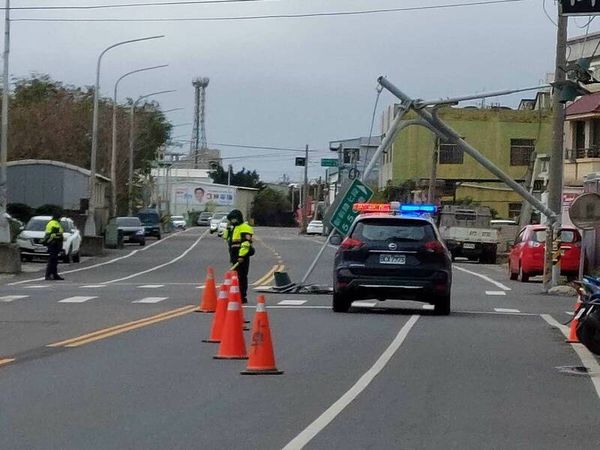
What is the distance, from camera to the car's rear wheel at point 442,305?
2117 centimetres

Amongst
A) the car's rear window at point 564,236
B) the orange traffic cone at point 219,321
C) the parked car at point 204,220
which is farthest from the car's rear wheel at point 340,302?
the parked car at point 204,220

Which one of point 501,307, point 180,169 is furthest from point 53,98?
point 180,169

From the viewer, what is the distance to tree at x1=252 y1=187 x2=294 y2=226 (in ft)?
493

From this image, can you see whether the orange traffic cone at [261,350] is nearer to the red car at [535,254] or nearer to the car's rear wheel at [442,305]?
the car's rear wheel at [442,305]

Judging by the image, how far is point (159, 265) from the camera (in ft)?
147

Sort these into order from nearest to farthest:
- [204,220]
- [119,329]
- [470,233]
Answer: [119,329]
[470,233]
[204,220]

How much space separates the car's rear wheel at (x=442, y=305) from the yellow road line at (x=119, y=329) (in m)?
4.11

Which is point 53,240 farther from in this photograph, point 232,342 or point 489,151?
point 489,151

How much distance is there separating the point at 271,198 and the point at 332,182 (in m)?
18.8

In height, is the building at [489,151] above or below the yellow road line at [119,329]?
above

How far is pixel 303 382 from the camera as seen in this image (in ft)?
41.3

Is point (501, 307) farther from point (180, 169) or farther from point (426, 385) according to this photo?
point (180, 169)

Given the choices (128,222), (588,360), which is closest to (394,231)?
(588,360)

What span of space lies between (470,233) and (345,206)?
23.1m
